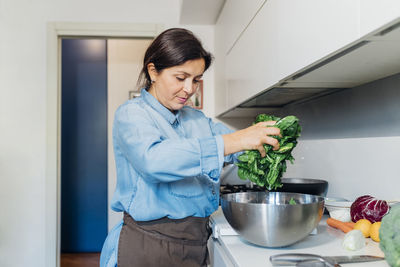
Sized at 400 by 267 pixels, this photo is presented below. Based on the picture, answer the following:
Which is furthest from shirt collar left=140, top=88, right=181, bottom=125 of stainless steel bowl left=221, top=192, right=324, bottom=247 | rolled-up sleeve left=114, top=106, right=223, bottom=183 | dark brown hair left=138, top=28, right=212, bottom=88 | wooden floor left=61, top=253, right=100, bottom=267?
wooden floor left=61, top=253, right=100, bottom=267

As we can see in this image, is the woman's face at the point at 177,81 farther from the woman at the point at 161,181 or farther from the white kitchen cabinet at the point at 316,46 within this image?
the white kitchen cabinet at the point at 316,46

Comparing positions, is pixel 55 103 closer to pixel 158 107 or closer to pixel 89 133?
pixel 89 133

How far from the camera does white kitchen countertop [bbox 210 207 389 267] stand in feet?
3.22

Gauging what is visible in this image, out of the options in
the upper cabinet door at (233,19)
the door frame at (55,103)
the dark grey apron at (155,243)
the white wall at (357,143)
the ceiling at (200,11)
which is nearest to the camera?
the dark grey apron at (155,243)

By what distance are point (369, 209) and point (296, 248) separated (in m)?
0.33

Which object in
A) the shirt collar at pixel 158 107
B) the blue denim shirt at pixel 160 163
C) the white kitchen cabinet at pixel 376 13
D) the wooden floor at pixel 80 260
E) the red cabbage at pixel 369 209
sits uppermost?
the white kitchen cabinet at pixel 376 13

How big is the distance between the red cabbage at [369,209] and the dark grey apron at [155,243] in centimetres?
57

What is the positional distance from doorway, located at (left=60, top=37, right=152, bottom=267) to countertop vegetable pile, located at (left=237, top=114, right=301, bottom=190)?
338 centimetres

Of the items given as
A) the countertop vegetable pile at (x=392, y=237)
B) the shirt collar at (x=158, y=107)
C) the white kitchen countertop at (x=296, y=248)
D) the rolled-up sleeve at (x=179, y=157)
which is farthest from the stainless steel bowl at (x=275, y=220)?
the shirt collar at (x=158, y=107)

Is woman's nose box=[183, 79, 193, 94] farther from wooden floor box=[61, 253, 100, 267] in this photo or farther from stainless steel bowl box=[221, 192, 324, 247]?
wooden floor box=[61, 253, 100, 267]

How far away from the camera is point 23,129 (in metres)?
2.83

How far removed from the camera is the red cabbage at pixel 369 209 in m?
1.21

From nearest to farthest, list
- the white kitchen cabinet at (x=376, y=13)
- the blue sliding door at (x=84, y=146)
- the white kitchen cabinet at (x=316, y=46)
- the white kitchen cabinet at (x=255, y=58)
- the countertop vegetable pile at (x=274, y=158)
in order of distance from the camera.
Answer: the white kitchen cabinet at (x=376, y=13) → the white kitchen cabinet at (x=316, y=46) → the countertop vegetable pile at (x=274, y=158) → the white kitchen cabinet at (x=255, y=58) → the blue sliding door at (x=84, y=146)

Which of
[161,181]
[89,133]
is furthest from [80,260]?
[161,181]
